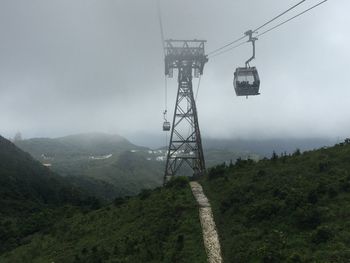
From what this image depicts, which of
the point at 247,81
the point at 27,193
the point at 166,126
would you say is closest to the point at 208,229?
the point at 247,81

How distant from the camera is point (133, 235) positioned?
3419cm

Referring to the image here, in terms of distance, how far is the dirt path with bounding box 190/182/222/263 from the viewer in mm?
27066

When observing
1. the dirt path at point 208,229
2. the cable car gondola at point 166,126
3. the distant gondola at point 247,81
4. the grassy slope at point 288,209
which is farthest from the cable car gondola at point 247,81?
the cable car gondola at point 166,126

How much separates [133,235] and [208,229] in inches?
258

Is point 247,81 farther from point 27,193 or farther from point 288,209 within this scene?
point 27,193

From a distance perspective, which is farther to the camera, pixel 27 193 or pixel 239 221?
pixel 27 193

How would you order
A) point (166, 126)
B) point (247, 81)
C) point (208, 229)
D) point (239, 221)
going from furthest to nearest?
point (166, 126) < point (247, 81) < point (239, 221) < point (208, 229)

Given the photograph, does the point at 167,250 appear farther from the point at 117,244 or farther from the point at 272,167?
the point at 272,167

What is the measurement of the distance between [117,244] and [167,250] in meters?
5.95

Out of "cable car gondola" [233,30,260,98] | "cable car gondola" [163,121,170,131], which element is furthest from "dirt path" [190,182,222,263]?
"cable car gondola" [163,121,170,131]

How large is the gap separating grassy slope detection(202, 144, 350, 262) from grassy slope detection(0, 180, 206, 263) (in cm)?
250

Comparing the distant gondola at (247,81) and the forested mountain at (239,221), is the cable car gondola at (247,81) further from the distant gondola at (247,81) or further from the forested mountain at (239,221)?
the forested mountain at (239,221)

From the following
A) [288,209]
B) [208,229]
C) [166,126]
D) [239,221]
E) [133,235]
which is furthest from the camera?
[166,126]

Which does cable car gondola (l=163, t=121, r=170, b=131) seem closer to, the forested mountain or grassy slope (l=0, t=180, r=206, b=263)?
the forested mountain
